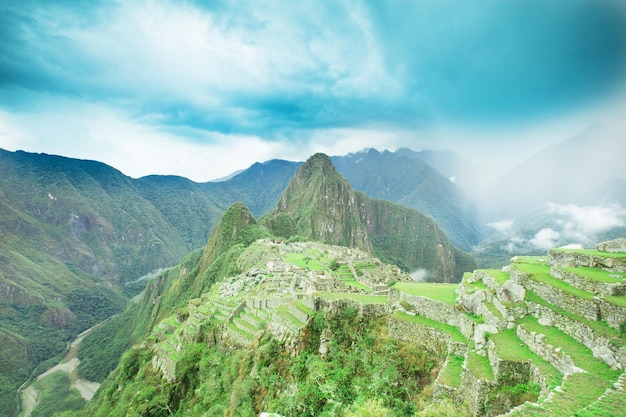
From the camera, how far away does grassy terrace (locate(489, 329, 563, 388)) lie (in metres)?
7.88

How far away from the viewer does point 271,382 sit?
15852 millimetres

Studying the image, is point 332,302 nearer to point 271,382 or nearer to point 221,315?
point 271,382

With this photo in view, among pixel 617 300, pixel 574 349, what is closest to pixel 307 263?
pixel 574 349

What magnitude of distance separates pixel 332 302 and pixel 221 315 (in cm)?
Result: 1643

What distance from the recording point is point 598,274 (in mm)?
10328

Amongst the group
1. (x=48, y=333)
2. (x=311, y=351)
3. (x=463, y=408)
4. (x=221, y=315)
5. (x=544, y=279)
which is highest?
(x=544, y=279)

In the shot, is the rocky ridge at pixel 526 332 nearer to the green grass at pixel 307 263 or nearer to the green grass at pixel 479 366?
the green grass at pixel 479 366

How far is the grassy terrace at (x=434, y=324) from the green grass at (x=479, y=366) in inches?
64.4

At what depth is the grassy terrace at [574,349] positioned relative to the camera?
24.8 feet

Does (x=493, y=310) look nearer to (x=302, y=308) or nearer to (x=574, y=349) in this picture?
(x=574, y=349)

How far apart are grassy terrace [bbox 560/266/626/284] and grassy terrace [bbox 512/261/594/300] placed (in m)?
0.49

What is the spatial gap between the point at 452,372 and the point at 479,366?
1.17 metres

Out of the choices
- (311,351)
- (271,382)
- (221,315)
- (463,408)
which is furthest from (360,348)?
(221,315)

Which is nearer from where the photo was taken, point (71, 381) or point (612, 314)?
point (612, 314)
